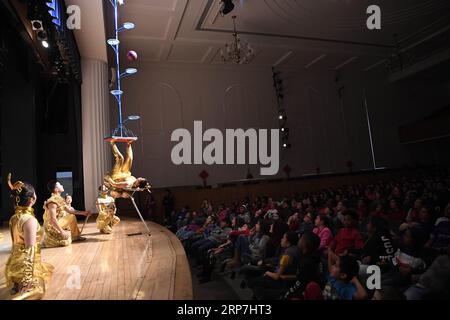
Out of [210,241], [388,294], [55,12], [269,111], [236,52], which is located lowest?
[210,241]

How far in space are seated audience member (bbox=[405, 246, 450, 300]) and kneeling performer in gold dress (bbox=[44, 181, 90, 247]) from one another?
3.55 metres

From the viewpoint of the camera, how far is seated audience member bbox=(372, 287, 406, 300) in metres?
2.37

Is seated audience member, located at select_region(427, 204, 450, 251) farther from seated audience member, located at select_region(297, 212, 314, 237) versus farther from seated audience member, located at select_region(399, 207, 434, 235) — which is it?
seated audience member, located at select_region(297, 212, 314, 237)

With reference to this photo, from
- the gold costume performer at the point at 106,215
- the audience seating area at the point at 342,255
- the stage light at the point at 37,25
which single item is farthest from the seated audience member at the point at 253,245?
the stage light at the point at 37,25

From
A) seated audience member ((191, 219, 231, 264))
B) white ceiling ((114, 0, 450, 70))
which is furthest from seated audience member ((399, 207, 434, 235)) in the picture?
white ceiling ((114, 0, 450, 70))

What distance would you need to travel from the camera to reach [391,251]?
307cm

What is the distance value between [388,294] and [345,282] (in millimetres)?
339

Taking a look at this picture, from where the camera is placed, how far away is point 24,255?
6.71 feet

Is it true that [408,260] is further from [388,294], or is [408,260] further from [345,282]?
[345,282]

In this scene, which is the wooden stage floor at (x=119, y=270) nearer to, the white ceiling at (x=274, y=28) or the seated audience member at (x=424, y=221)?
the seated audience member at (x=424, y=221)

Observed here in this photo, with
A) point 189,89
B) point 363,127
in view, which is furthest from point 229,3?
point 363,127

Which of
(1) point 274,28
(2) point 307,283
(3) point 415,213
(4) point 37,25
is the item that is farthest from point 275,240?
(1) point 274,28
